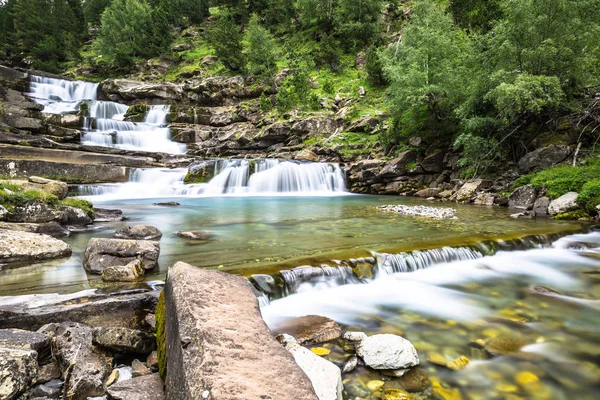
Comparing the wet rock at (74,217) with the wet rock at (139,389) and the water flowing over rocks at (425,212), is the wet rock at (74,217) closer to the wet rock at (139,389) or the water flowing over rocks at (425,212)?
the wet rock at (139,389)

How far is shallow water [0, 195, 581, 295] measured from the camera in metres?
4.48

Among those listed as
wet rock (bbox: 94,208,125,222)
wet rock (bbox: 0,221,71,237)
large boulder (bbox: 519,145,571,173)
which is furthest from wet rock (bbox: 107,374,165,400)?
large boulder (bbox: 519,145,571,173)

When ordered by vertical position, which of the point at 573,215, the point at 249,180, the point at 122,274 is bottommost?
the point at 122,274

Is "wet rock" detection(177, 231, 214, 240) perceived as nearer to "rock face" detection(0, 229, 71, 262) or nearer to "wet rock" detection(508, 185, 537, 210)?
"rock face" detection(0, 229, 71, 262)

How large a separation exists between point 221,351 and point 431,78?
17745 millimetres

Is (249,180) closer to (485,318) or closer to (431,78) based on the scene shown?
(431,78)

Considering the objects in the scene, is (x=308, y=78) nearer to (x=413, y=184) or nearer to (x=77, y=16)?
(x=413, y=184)

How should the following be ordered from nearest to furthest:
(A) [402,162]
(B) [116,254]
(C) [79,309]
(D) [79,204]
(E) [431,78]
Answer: (C) [79,309], (B) [116,254], (D) [79,204], (E) [431,78], (A) [402,162]

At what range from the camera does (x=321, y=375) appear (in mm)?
2217

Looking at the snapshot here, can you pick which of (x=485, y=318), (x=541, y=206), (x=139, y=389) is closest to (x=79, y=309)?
(x=139, y=389)

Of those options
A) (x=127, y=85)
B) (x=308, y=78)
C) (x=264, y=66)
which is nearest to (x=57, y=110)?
(x=127, y=85)

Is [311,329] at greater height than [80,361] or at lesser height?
lesser

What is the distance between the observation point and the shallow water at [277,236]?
14.7 ft

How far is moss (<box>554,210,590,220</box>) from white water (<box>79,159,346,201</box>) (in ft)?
37.7
